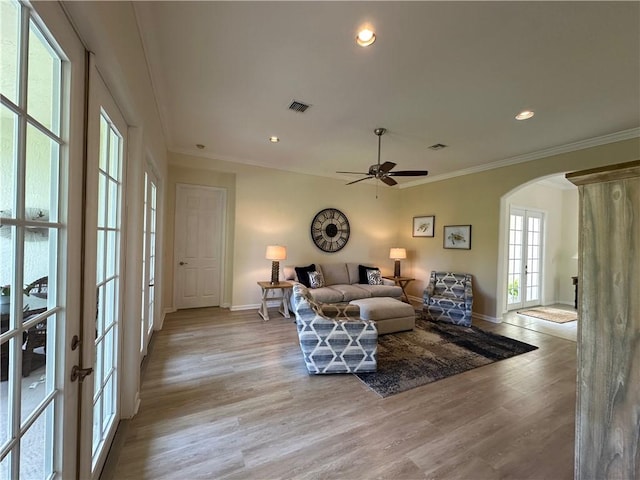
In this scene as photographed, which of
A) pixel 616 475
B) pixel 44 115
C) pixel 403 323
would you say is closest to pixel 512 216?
pixel 403 323

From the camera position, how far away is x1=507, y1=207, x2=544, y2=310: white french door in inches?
223

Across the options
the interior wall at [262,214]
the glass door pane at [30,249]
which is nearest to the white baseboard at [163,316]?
the interior wall at [262,214]

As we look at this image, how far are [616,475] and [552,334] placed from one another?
3.93 metres

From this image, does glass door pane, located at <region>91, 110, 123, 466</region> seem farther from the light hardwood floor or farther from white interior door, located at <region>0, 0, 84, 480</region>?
white interior door, located at <region>0, 0, 84, 480</region>

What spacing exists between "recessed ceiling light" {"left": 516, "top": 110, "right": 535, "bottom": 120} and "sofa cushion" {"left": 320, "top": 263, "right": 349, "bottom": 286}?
3767 mm

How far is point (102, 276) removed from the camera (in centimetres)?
155

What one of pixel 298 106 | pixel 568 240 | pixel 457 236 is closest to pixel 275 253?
pixel 298 106

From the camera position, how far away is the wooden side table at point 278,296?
459 cm

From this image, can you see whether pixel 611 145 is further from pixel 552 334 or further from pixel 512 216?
pixel 552 334

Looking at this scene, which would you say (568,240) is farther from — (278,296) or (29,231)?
(29,231)

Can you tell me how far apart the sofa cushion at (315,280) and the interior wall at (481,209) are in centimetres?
252

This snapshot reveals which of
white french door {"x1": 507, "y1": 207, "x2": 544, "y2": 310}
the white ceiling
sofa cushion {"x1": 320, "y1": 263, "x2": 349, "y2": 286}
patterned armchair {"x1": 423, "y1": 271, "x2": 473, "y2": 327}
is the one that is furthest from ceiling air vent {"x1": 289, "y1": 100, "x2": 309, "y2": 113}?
white french door {"x1": 507, "y1": 207, "x2": 544, "y2": 310}

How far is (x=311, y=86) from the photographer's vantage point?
8.39 ft

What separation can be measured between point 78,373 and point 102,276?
23.5 inches
